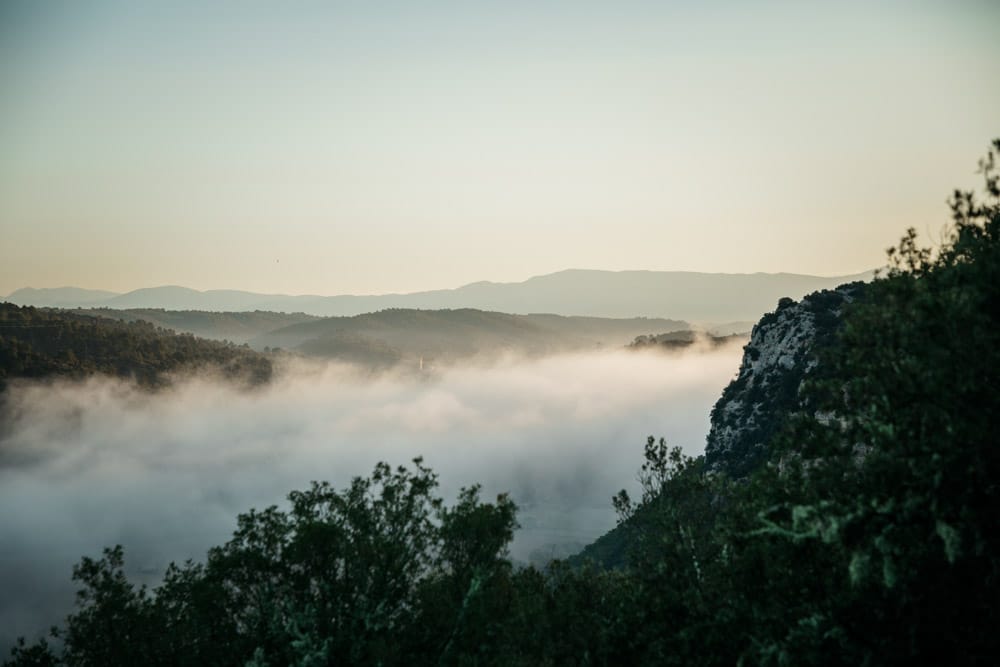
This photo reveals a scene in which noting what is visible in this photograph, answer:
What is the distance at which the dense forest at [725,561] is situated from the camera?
16.4 metres

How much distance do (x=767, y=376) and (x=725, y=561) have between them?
105 meters

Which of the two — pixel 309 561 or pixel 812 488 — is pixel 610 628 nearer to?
pixel 812 488

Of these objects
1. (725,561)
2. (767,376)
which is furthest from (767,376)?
(725,561)

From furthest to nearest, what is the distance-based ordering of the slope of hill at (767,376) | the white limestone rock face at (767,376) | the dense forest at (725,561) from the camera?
1. the white limestone rock face at (767,376)
2. the slope of hill at (767,376)
3. the dense forest at (725,561)

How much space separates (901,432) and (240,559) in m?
27.6

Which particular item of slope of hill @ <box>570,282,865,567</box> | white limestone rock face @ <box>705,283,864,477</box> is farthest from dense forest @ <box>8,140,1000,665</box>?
white limestone rock face @ <box>705,283,864,477</box>

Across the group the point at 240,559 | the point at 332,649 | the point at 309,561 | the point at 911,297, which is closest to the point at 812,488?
the point at 911,297

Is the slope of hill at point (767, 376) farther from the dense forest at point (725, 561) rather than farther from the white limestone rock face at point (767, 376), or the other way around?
the dense forest at point (725, 561)

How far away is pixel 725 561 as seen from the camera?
23125mm

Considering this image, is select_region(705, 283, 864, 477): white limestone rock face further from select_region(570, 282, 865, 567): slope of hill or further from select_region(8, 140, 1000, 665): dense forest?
select_region(8, 140, 1000, 665): dense forest

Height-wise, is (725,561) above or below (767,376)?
above

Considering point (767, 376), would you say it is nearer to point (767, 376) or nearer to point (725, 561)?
point (767, 376)

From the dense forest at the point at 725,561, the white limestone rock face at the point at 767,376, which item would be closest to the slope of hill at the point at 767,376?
the white limestone rock face at the point at 767,376

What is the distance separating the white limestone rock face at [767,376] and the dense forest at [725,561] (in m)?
84.5
